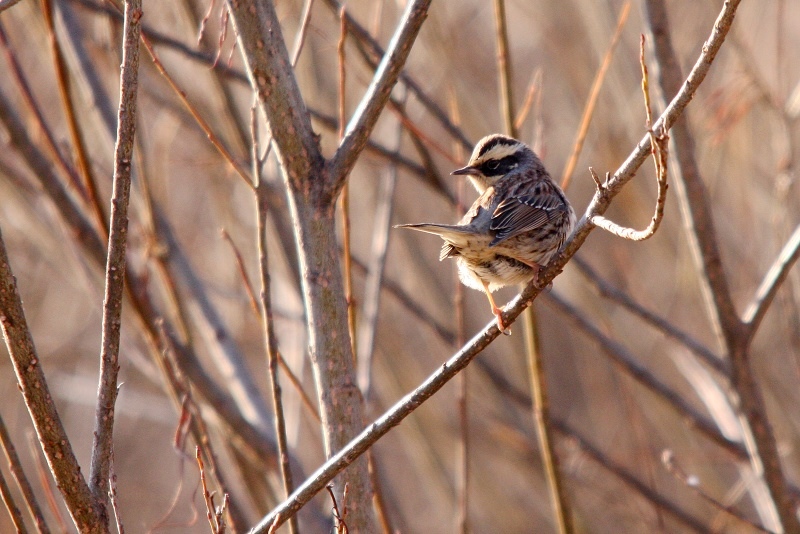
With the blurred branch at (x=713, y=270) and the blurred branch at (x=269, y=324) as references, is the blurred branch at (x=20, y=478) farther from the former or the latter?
the blurred branch at (x=713, y=270)

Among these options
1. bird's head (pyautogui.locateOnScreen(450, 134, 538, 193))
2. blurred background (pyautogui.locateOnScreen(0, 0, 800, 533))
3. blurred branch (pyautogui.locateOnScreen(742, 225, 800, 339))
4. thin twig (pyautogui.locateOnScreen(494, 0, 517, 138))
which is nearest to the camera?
blurred branch (pyautogui.locateOnScreen(742, 225, 800, 339))

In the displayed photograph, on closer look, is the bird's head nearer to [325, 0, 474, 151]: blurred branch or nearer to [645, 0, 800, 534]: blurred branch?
[325, 0, 474, 151]: blurred branch

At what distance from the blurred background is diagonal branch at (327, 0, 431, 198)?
77 cm

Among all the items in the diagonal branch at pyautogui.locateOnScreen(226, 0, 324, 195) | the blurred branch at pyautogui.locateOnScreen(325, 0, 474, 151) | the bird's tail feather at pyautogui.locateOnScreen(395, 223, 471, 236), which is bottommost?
the bird's tail feather at pyautogui.locateOnScreen(395, 223, 471, 236)

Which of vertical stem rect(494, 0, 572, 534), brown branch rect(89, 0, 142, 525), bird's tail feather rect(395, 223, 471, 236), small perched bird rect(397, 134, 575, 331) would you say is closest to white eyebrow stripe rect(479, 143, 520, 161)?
small perched bird rect(397, 134, 575, 331)

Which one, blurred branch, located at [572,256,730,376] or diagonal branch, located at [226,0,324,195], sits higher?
diagonal branch, located at [226,0,324,195]

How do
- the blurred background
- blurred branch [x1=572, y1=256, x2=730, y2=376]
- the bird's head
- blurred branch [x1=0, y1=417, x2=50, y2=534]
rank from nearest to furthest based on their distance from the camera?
blurred branch [x1=0, y1=417, x2=50, y2=534]
blurred branch [x1=572, y1=256, x2=730, y2=376]
the bird's head
the blurred background

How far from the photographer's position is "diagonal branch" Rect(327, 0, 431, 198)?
2391 millimetres

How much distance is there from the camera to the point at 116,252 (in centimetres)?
199

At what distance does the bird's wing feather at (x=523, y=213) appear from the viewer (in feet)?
11.5

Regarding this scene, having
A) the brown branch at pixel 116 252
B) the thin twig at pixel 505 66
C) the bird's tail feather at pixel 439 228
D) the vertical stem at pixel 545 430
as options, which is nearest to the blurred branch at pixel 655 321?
the vertical stem at pixel 545 430

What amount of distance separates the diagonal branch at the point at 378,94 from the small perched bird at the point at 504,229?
71 centimetres

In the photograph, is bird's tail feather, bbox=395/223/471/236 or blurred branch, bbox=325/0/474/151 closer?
bird's tail feather, bbox=395/223/471/236

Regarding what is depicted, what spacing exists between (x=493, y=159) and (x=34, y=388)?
2.76 meters
